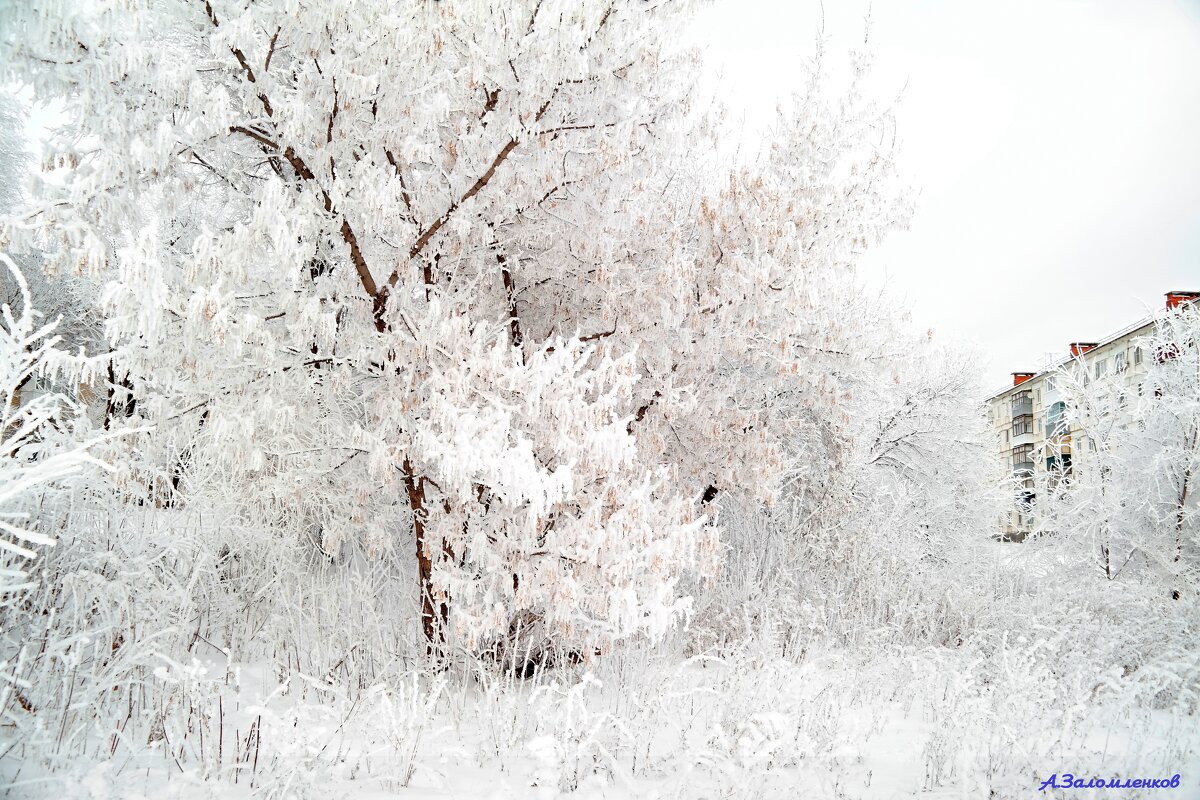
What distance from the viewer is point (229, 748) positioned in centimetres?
348

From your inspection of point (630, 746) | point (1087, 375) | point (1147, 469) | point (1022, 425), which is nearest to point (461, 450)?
point (630, 746)

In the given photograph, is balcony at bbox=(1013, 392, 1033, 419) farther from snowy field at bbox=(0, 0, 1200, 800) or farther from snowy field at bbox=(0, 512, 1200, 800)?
snowy field at bbox=(0, 512, 1200, 800)

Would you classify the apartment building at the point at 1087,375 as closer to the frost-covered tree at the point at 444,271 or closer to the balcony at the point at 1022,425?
the frost-covered tree at the point at 444,271

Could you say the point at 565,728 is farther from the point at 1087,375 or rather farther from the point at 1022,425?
the point at 1022,425

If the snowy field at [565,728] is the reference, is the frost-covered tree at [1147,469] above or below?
above

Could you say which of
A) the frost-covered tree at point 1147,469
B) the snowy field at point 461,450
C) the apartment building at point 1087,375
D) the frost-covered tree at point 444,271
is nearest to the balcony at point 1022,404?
the apartment building at point 1087,375

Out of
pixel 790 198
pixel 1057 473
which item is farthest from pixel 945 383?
pixel 790 198

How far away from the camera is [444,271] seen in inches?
209

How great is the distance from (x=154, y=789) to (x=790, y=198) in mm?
5546

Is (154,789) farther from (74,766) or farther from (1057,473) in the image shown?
(1057,473)

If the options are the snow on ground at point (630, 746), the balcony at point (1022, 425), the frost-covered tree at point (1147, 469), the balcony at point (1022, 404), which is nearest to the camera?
the snow on ground at point (630, 746)

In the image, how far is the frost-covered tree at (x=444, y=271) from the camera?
4.02 meters

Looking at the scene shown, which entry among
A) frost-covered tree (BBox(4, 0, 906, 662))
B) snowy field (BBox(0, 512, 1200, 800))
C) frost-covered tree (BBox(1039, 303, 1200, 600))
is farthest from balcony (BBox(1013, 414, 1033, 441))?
frost-covered tree (BBox(4, 0, 906, 662))

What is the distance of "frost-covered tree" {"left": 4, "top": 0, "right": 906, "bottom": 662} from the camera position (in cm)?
402
